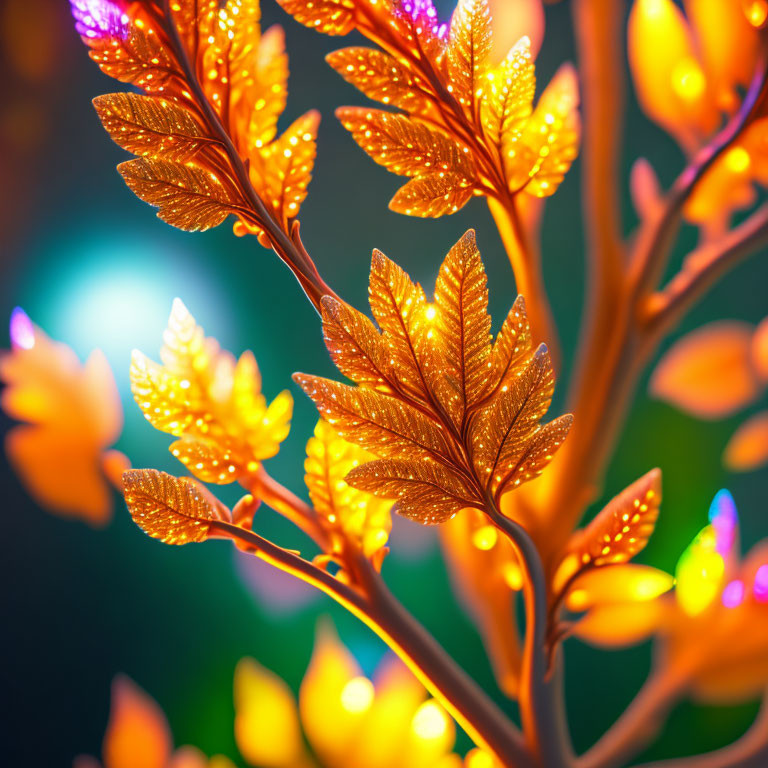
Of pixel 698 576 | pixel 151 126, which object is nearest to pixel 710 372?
pixel 698 576

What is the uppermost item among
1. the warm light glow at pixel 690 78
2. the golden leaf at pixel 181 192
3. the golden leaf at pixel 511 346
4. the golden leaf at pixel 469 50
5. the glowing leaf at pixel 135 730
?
the golden leaf at pixel 181 192

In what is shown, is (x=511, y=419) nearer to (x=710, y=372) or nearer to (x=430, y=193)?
(x=430, y=193)

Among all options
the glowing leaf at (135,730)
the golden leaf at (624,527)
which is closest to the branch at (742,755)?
the golden leaf at (624,527)

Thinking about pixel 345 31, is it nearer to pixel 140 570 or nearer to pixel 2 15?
pixel 2 15

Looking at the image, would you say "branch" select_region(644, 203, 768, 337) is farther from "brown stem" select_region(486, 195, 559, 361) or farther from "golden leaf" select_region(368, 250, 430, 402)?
"golden leaf" select_region(368, 250, 430, 402)

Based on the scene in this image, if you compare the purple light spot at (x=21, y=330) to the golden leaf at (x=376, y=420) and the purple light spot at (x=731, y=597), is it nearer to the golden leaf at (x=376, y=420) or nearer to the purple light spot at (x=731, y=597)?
the golden leaf at (x=376, y=420)

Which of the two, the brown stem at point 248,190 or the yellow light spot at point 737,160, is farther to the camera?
the yellow light spot at point 737,160

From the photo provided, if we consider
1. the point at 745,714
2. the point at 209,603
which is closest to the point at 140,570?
the point at 209,603
